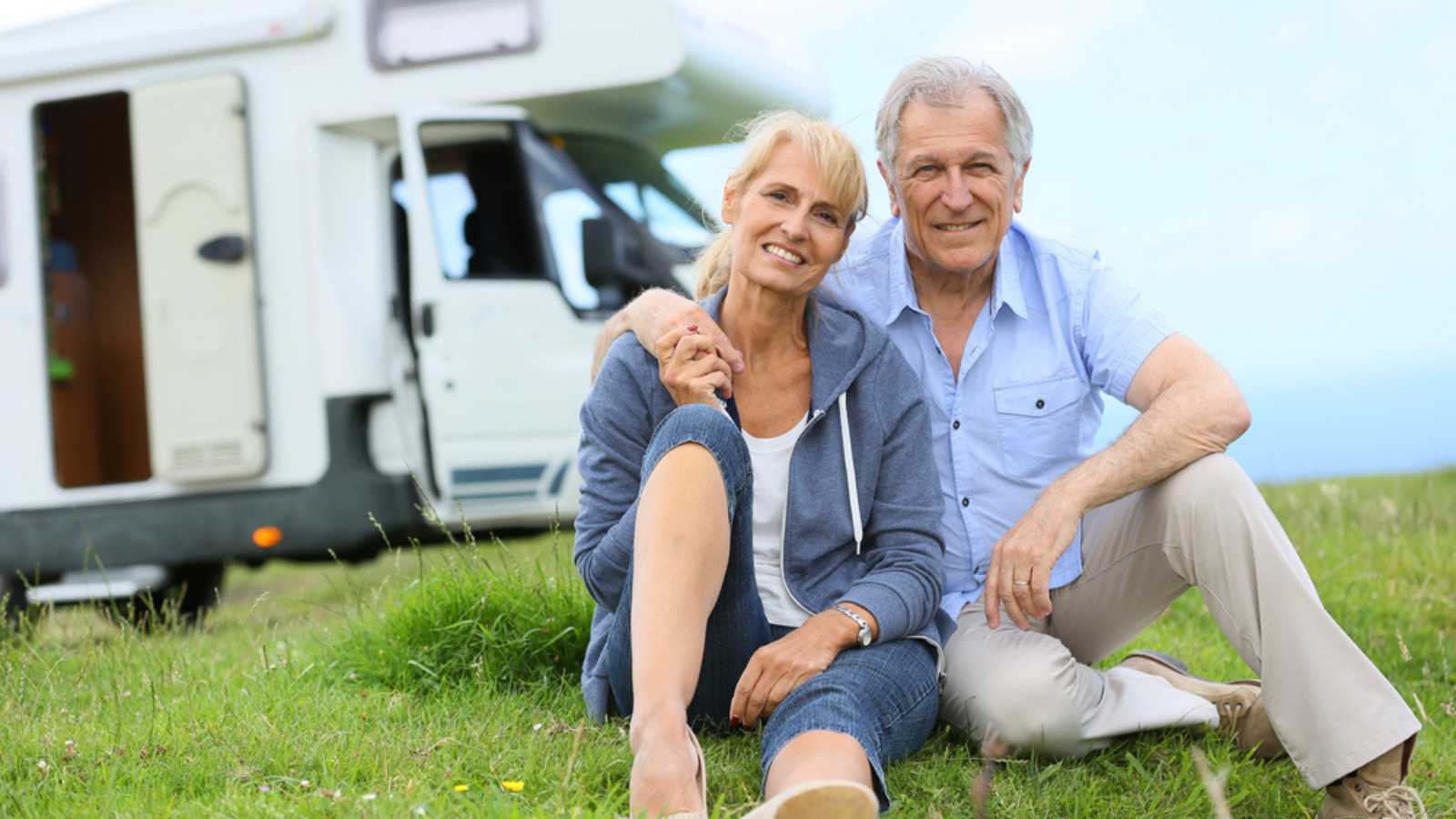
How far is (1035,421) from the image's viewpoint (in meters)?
2.95

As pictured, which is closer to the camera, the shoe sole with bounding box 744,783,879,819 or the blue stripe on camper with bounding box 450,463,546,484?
the shoe sole with bounding box 744,783,879,819

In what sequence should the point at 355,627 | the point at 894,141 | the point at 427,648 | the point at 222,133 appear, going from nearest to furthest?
the point at 894,141 < the point at 427,648 < the point at 355,627 < the point at 222,133

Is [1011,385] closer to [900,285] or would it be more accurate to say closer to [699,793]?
[900,285]

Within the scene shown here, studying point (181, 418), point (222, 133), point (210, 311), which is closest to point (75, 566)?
point (181, 418)

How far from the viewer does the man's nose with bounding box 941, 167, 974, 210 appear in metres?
2.85

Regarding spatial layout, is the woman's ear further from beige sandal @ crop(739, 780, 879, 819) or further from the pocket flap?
beige sandal @ crop(739, 780, 879, 819)

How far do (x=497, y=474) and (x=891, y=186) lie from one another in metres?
3.08

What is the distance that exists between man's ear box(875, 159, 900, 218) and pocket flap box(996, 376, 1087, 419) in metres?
0.45

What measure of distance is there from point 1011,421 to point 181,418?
419cm

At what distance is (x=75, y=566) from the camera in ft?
20.3

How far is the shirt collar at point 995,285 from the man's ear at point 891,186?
0.03m

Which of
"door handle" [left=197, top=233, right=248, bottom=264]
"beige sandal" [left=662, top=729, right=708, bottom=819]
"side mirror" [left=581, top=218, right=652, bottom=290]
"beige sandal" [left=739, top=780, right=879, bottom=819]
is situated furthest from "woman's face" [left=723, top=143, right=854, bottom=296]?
"door handle" [left=197, top=233, right=248, bottom=264]

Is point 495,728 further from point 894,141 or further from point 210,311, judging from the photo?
point 210,311

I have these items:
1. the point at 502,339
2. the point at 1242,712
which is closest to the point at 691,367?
the point at 1242,712
